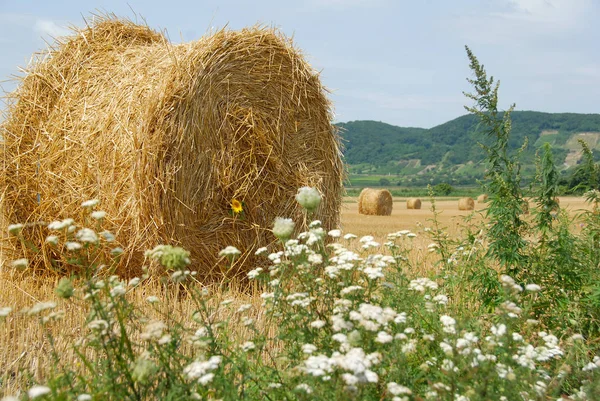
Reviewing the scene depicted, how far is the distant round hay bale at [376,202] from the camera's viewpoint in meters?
20.1

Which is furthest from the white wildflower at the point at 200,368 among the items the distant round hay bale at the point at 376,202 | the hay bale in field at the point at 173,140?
the distant round hay bale at the point at 376,202

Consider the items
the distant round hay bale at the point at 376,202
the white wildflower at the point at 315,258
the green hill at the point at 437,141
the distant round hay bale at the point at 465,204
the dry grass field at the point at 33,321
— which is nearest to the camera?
the white wildflower at the point at 315,258

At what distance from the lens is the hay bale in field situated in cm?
542

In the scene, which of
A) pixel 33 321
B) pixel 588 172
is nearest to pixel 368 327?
pixel 33 321

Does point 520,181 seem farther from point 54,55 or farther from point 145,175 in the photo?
point 54,55

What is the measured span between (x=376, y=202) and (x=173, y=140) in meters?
15.1

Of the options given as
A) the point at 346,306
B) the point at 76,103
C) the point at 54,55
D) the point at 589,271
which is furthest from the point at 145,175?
the point at 589,271

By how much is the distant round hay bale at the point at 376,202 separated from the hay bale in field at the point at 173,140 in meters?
13.4

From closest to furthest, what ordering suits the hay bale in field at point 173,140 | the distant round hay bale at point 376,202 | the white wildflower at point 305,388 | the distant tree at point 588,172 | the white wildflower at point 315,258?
the white wildflower at point 305,388, the white wildflower at point 315,258, the distant tree at point 588,172, the hay bale in field at point 173,140, the distant round hay bale at point 376,202

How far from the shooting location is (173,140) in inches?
214

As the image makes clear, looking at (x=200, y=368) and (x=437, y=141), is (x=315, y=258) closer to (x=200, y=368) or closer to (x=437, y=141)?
(x=200, y=368)

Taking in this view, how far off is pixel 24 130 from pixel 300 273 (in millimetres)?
4762

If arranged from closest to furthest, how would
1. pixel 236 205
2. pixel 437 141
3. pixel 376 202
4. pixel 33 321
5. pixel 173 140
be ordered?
pixel 33 321, pixel 173 140, pixel 236 205, pixel 376 202, pixel 437 141

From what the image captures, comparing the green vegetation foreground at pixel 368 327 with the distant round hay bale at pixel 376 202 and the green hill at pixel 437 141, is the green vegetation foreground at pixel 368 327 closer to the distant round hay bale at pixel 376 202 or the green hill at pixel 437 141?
the distant round hay bale at pixel 376 202
